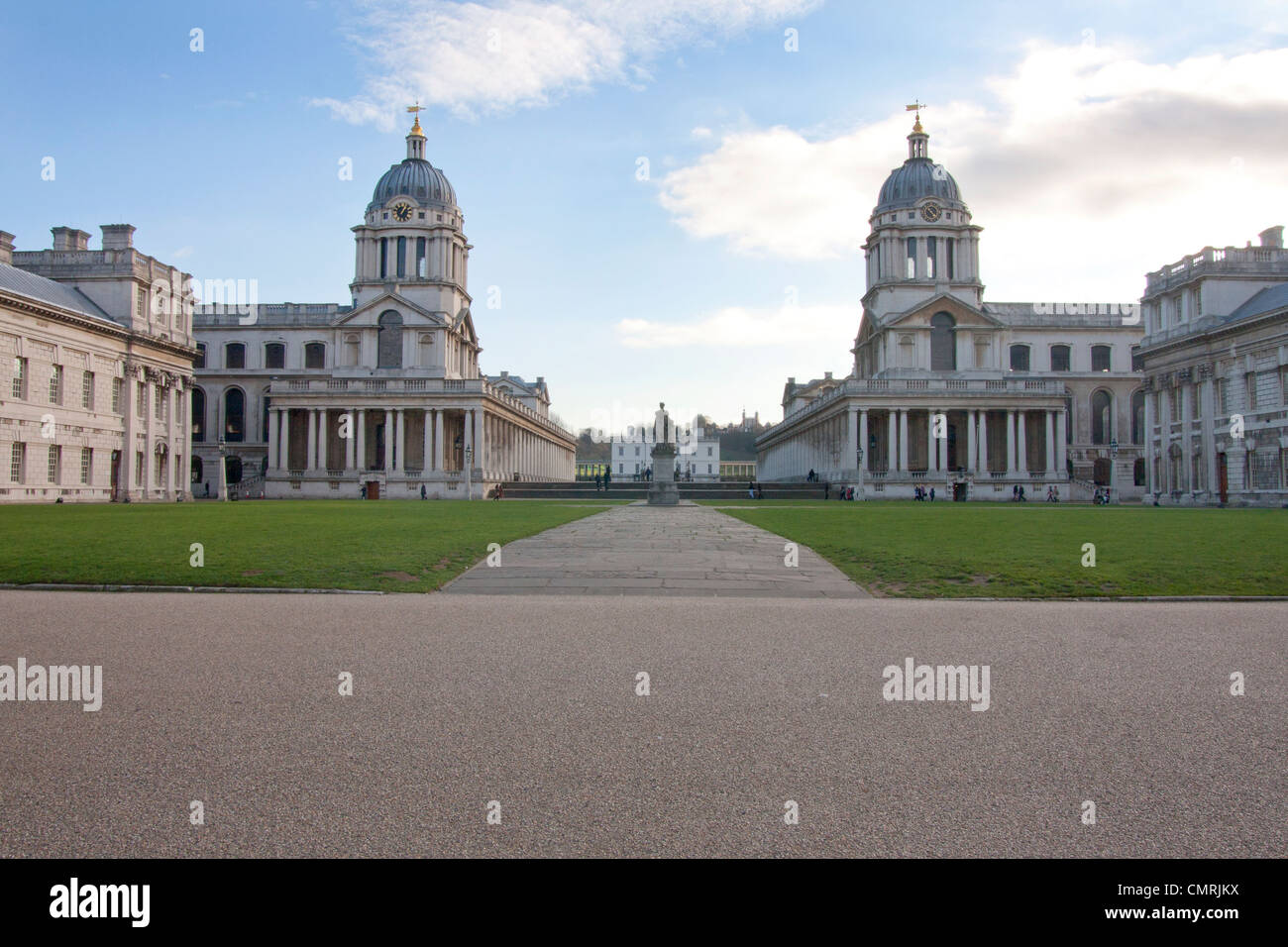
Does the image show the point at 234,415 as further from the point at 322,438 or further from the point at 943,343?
the point at 943,343

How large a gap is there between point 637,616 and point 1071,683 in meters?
5.44

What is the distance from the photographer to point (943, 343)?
267 ft

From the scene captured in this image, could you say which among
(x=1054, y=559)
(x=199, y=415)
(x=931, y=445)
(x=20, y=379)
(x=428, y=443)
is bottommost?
(x=1054, y=559)

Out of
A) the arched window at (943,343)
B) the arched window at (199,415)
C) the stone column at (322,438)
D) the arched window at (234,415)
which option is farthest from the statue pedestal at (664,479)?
the arched window at (199,415)

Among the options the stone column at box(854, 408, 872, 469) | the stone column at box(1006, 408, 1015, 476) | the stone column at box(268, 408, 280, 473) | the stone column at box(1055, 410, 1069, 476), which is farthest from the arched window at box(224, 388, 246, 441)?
the stone column at box(1055, 410, 1069, 476)

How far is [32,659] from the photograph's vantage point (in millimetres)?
8406

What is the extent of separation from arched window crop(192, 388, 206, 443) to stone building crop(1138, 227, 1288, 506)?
290 ft

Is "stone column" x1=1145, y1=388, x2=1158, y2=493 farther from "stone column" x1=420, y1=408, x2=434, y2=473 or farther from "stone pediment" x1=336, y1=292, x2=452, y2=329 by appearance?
"stone pediment" x1=336, y1=292, x2=452, y2=329

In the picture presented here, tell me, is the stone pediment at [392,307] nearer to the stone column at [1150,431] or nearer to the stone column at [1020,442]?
the stone column at [1020,442]

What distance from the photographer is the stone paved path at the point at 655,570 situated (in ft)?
47.7

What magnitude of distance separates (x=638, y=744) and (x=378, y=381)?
256 feet

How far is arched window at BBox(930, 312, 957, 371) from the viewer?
80938mm

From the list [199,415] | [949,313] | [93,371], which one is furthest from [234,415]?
[949,313]

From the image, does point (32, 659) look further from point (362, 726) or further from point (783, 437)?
point (783, 437)
